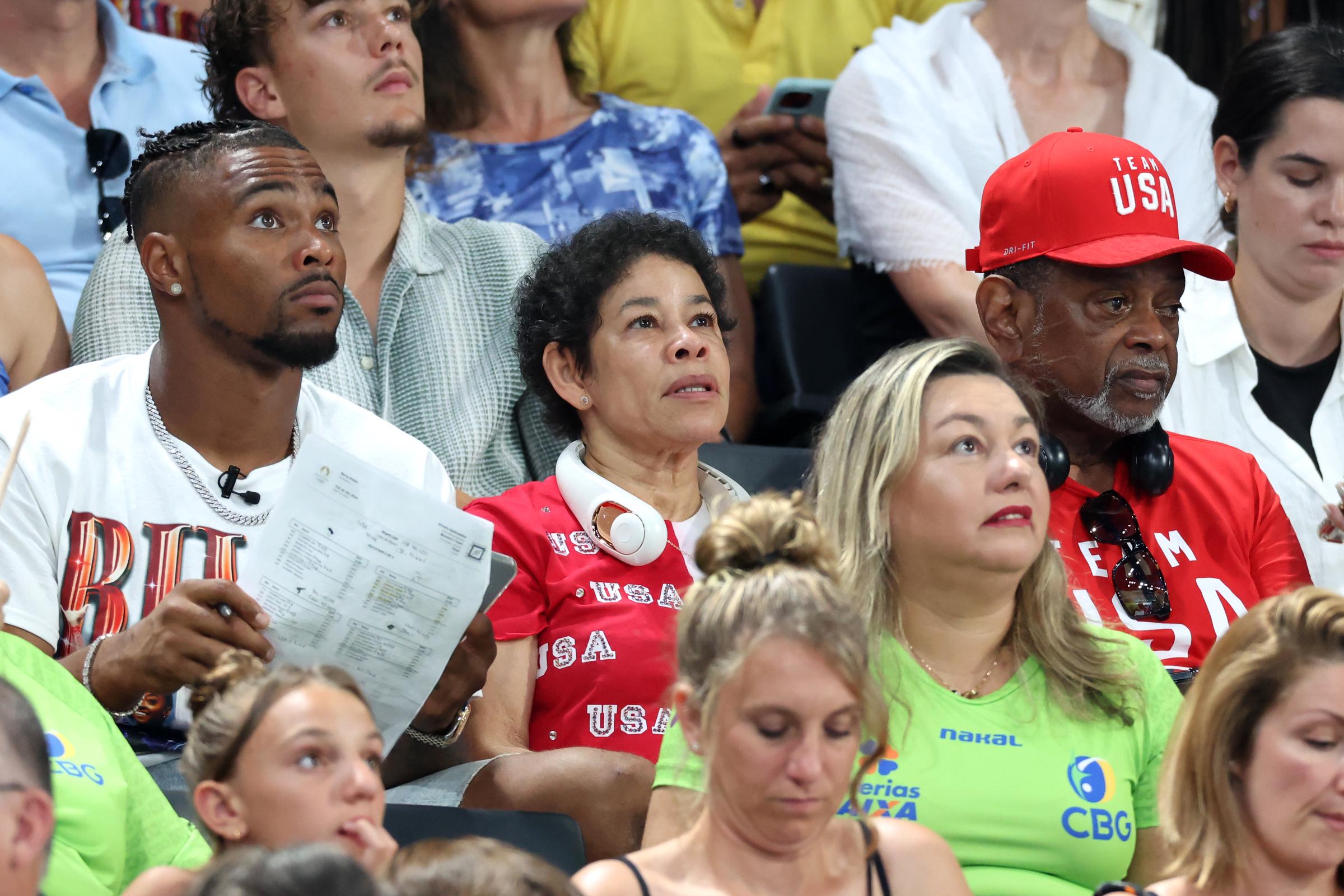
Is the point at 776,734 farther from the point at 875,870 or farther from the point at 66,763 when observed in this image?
the point at 66,763

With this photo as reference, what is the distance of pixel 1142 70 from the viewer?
11.3 ft

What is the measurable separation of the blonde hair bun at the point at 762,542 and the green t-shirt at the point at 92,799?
0.61 meters

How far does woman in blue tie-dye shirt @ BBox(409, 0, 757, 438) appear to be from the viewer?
3.22 m

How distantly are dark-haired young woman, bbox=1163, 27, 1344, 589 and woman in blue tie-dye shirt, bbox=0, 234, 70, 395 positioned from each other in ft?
6.09

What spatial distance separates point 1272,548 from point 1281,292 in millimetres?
606

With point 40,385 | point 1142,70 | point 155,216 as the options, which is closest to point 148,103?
point 155,216

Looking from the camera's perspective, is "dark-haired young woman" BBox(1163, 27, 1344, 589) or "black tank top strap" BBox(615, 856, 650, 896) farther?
"dark-haired young woman" BBox(1163, 27, 1344, 589)

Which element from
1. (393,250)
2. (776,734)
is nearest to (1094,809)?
(776,734)

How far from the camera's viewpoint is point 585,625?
7.48 ft

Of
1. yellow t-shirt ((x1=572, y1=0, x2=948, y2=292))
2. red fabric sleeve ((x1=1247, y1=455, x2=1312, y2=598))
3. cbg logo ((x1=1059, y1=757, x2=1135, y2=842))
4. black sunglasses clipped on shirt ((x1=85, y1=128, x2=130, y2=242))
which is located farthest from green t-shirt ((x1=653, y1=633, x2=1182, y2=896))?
yellow t-shirt ((x1=572, y1=0, x2=948, y2=292))

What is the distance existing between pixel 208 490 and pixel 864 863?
1075 millimetres

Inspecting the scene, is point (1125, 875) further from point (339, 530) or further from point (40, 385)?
point (40, 385)

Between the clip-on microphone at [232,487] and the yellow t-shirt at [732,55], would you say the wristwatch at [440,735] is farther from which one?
the yellow t-shirt at [732,55]

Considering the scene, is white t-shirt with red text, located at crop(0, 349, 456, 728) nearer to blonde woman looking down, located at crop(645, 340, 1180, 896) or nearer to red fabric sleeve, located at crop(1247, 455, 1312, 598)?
blonde woman looking down, located at crop(645, 340, 1180, 896)
